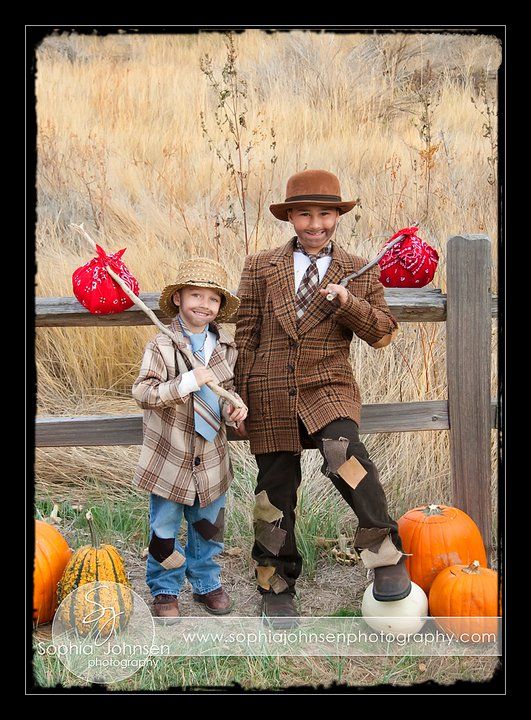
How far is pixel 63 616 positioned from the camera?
11.1 feet

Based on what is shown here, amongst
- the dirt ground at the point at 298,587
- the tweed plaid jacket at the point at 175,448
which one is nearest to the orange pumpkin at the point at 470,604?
the dirt ground at the point at 298,587

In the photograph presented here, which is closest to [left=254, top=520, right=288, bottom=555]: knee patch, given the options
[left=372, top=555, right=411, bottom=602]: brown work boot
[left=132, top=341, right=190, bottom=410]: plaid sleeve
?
[left=372, top=555, right=411, bottom=602]: brown work boot

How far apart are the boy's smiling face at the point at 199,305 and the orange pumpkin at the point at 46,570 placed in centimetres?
110

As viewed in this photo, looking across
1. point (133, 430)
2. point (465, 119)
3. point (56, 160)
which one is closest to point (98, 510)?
point (133, 430)

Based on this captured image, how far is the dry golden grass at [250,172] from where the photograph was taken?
4.98 m

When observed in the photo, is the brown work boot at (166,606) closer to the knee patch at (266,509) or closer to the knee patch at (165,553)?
the knee patch at (165,553)

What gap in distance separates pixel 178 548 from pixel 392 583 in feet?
3.02

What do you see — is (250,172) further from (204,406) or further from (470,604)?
(470,604)

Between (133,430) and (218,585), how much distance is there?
0.80 metres

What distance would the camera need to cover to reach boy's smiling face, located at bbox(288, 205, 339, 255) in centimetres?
353

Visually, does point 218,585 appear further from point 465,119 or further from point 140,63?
point 140,63

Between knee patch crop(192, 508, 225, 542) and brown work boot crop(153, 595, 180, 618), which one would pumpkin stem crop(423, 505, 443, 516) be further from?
brown work boot crop(153, 595, 180, 618)

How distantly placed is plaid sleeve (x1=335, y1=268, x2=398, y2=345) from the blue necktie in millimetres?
575

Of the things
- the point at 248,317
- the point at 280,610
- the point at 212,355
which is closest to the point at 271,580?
the point at 280,610
